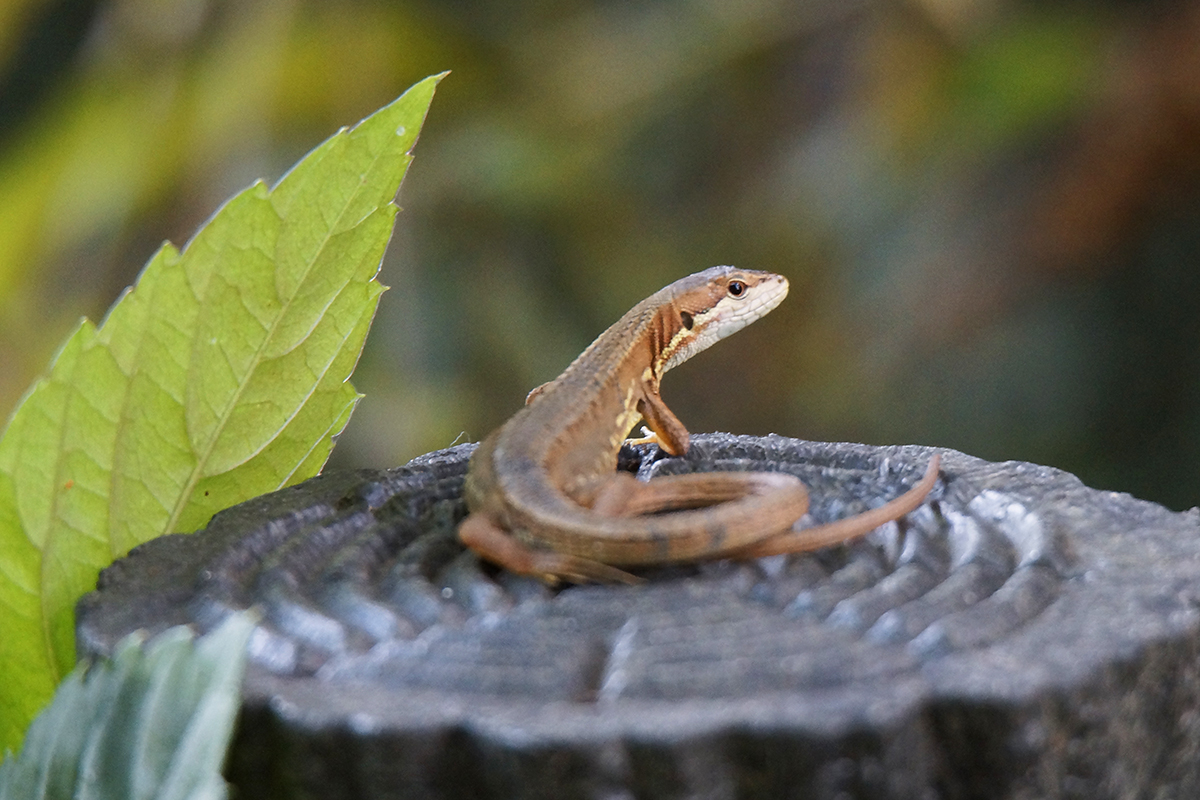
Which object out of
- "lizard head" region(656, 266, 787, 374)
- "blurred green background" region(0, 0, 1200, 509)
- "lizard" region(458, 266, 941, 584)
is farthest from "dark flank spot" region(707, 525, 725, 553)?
"blurred green background" region(0, 0, 1200, 509)

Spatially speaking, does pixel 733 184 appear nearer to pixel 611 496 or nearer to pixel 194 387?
pixel 611 496

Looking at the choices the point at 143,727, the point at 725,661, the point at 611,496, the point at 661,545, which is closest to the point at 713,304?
the point at 611,496

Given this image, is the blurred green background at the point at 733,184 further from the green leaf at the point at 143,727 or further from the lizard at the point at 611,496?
the green leaf at the point at 143,727

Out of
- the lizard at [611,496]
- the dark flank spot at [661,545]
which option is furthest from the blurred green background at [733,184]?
the dark flank spot at [661,545]

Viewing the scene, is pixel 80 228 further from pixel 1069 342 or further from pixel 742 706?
pixel 1069 342

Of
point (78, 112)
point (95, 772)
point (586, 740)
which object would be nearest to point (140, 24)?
point (78, 112)

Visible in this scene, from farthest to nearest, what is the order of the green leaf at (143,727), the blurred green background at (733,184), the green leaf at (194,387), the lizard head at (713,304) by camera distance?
the blurred green background at (733,184) → the lizard head at (713,304) → the green leaf at (194,387) → the green leaf at (143,727)

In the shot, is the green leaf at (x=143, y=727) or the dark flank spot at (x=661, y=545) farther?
the dark flank spot at (x=661, y=545)
